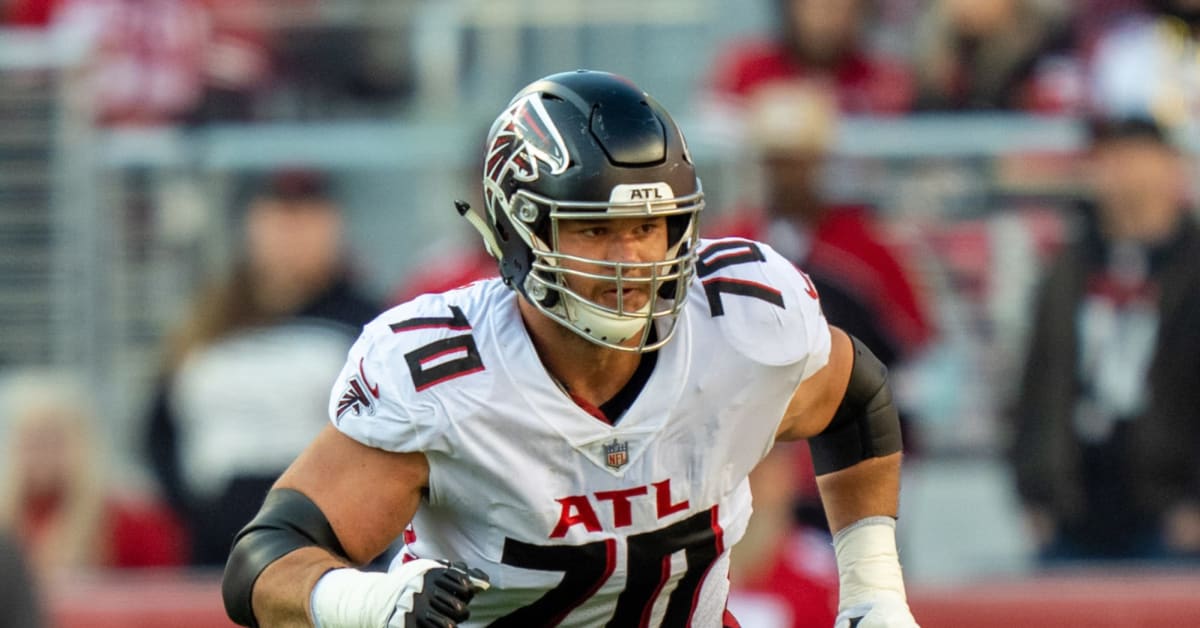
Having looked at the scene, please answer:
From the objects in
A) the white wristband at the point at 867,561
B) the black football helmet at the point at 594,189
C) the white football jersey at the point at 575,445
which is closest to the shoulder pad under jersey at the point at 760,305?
the white football jersey at the point at 575,445

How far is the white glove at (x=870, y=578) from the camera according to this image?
3959 mm

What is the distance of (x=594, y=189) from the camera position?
368 cm

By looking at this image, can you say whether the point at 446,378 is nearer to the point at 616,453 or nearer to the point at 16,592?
the point at 616,453

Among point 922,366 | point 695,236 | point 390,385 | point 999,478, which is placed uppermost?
point 695,236

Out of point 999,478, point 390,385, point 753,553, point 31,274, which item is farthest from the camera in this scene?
point 31,274

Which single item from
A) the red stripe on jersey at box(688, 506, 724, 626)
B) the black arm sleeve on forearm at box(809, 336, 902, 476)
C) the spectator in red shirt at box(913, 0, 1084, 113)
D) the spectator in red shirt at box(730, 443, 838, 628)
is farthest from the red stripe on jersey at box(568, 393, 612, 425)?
the spectator in red shirt at box(913, 0, 1084, 113)

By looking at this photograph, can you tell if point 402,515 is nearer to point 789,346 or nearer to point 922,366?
point 789,346

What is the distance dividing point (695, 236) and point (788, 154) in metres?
2.86

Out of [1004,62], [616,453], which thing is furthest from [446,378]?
[1004,62]

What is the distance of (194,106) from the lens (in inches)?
314

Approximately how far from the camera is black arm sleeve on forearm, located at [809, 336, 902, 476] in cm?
416

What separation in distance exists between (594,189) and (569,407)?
0.42 m

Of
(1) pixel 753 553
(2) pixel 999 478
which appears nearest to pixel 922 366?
(2) pixel 999 478

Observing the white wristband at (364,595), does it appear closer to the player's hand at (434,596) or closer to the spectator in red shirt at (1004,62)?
the player's hand at (434,596)
